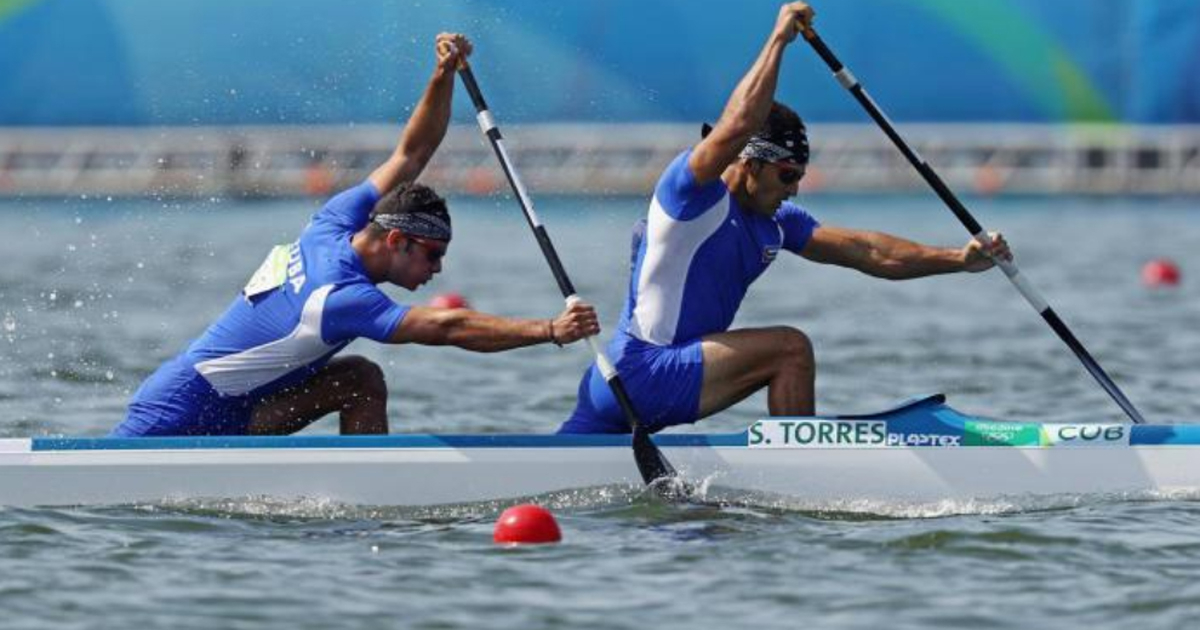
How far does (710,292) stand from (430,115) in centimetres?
160

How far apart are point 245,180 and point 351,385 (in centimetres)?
3016

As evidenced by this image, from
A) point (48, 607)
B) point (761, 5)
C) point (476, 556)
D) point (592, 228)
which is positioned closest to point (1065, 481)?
point (476, 556)

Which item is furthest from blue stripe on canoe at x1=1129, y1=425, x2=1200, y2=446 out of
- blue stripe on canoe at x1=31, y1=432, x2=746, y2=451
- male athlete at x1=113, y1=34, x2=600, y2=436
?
male athlete at x1=113, y1=34, x2=600, y2=436

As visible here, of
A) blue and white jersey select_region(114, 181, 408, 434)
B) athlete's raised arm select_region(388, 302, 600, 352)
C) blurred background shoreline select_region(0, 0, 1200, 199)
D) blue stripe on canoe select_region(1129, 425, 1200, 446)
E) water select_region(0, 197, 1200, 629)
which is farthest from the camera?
blurred background shoreline select_region(0, 0, 1200, 199)

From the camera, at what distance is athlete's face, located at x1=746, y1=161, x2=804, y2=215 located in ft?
32.6

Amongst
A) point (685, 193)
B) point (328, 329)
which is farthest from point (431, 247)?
point (685, 193)

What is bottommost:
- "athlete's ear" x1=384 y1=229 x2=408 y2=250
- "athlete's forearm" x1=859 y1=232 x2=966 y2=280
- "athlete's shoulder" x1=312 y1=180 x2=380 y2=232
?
"athlete's ear" x1=384 y1=229 x2=408 y2=250

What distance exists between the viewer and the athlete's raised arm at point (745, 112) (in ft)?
30.9

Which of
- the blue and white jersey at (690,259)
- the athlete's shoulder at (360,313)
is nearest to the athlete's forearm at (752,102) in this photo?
the blue and white jersey at (690,259)

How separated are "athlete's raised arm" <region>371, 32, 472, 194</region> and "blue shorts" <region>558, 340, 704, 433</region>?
1306mm

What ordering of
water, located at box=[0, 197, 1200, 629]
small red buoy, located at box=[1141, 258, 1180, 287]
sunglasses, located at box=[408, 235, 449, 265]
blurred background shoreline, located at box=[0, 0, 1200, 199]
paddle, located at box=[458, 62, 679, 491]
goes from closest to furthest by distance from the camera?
water, located at box=[0, 197, 1200, 629] < sunglasses, located at box=[408, 235, 449, 265] < paddle, located at box=[458, 62, 679, 491] < small red buoy, located at box=[1141, 258, 1180, 287] < blurred background shoreline, located at box=[0, 0, 1200, 199]

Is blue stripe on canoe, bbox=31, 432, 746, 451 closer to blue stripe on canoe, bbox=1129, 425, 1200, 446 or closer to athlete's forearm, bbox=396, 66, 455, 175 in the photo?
athlete's forearm, bbox=396, 66, 455, 175

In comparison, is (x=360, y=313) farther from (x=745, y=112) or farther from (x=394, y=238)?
(x=745, y=112)

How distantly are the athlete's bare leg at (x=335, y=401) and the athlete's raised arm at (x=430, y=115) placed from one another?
934mm
